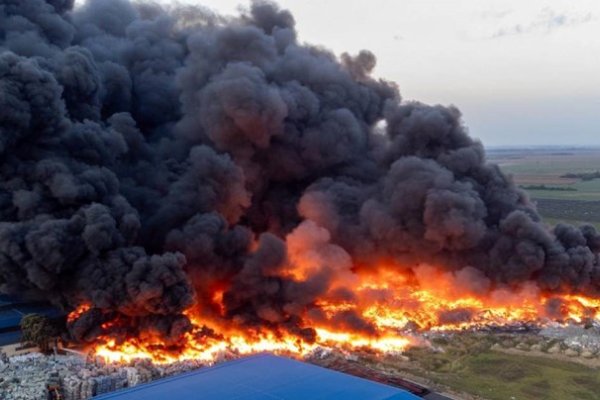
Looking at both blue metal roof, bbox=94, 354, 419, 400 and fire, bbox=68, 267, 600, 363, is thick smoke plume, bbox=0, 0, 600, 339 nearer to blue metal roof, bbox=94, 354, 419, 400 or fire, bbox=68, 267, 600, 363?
fire, bbox=68, 267, 600, 363

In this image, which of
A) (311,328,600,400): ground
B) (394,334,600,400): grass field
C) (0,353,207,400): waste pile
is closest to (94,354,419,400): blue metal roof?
(0,353,207,400): waste pile

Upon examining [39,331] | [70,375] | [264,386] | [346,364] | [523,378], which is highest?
[39,331]

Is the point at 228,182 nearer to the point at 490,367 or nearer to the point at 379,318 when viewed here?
the point at 379,318

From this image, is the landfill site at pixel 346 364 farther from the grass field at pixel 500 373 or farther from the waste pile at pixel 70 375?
the grass field at pixel 500 373

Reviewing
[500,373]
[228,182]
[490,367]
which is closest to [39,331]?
[228,182]

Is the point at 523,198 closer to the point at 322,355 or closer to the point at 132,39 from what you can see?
the point at 322,355
